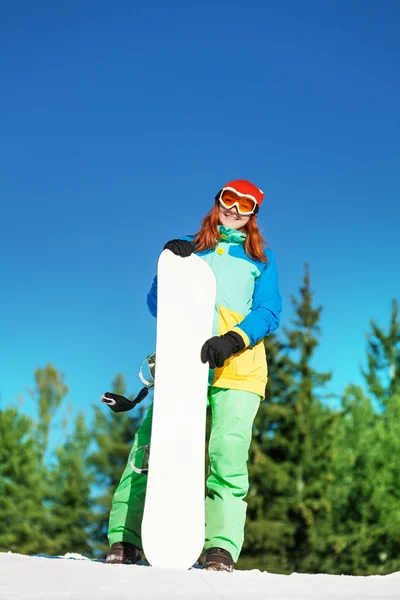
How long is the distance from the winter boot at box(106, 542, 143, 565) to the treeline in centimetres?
2305

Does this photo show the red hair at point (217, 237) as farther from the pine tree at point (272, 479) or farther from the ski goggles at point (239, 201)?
the pine tree at point (272, 479)

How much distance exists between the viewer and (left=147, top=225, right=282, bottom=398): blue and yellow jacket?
4066 millimetres

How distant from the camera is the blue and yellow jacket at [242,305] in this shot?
407 centimetres

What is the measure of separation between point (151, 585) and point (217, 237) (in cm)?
241

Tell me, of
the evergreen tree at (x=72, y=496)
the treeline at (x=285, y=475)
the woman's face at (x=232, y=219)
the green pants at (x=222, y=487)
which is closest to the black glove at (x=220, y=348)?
the green pants at (x=222, y=487)

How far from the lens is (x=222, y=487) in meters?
3.95

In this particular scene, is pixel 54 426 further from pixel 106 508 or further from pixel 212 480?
pixel 212 480

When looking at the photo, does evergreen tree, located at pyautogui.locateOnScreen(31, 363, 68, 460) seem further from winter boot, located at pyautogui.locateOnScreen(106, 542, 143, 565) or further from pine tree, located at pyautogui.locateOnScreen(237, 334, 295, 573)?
winter boot, located at pyautogui.locateOnScreen(106, 542, 143, 565)

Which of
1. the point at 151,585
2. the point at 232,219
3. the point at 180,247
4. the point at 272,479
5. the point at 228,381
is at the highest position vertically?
the point at 272,479

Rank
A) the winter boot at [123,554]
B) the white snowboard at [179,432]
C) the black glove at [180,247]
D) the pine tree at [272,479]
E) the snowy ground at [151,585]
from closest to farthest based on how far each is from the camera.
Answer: the snowy ground at [151,585] < the white snowboard at [179,432] < the winter boot at [123,554] < the black glove at [180,247] < the pine tree at [272,479]

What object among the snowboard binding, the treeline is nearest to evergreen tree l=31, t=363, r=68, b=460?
the treeline

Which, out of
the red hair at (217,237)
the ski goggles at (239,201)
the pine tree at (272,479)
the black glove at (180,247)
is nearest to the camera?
the black glove at (180,247)

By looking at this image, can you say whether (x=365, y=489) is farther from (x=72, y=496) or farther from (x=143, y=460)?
(x=143, y=460)

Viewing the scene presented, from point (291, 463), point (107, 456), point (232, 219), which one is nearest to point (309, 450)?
point (291, 463)
